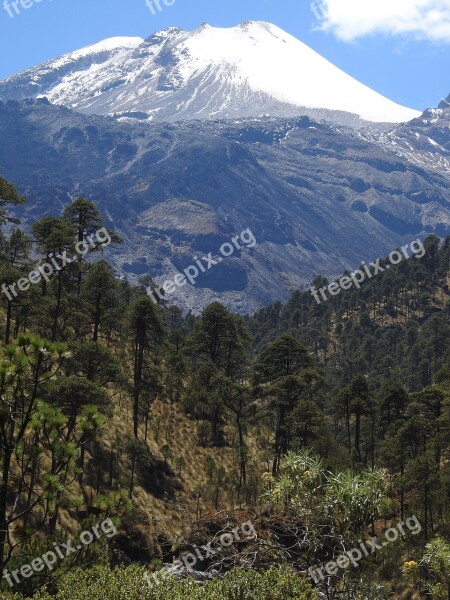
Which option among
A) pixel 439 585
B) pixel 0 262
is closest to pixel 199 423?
pixel 0 262

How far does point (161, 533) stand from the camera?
31.7 m

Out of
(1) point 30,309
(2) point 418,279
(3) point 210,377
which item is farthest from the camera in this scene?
(2) point 418,279

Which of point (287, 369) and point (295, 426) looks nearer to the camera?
point (295, 426)

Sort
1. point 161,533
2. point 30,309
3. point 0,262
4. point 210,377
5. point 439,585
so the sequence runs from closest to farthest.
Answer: point 439,585 → point 161,533 → point 30,309 → point 0,262 → point 210,377

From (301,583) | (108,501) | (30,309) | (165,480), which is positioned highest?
(30,309)

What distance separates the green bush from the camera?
16250mm

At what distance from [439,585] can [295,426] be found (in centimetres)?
2093

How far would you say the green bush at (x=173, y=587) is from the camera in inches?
640

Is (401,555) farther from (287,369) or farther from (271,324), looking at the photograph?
(271,324)

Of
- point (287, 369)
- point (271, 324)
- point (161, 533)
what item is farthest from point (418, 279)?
point (161, 533)

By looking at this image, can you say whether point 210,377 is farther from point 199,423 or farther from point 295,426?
point 295,426

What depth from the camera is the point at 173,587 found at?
16938 mm

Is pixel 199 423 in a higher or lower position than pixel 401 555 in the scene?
higher

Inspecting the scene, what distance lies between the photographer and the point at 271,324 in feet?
514
